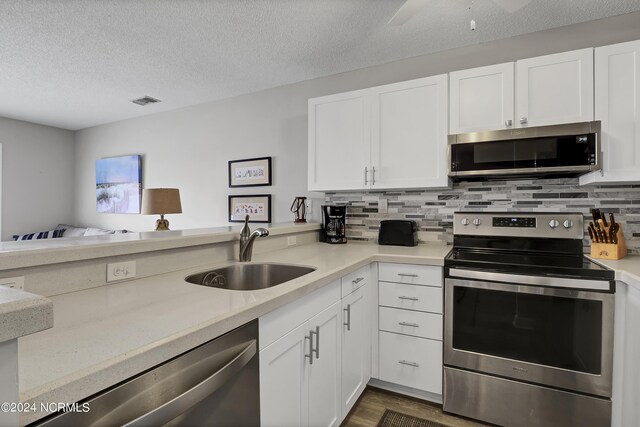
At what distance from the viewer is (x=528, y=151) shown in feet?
6.24

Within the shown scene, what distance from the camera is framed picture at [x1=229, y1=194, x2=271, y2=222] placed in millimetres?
3303

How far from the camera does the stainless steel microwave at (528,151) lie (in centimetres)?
176

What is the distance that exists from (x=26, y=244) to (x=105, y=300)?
44 centimetres

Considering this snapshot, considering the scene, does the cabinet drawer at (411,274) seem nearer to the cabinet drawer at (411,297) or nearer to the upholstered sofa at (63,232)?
the cabinet drawer at (411,297)

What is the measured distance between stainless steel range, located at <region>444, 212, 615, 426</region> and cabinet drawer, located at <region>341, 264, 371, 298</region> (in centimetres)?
46

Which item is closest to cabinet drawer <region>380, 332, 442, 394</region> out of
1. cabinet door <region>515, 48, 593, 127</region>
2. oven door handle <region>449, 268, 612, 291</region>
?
oven door handle <region>449, 268, 612, 291</region>

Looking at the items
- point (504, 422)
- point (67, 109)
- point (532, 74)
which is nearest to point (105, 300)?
point (504, 422)

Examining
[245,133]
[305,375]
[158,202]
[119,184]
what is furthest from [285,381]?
[119,184]

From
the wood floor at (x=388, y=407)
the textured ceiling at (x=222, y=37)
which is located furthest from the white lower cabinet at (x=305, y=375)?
the textured ceiling at (x=222, y=37)

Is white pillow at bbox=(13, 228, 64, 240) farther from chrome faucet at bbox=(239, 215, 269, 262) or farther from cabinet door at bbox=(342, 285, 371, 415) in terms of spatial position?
cabinet door at bbox=(342, 285, 371, 415)

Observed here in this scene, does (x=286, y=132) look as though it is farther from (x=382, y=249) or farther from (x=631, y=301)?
(x=631, y=301)

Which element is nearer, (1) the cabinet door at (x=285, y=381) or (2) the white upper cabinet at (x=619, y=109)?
(1) the cabinet door at (x=285, y=381)

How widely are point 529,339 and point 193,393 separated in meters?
1.69

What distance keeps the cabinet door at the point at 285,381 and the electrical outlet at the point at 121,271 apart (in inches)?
26.9
